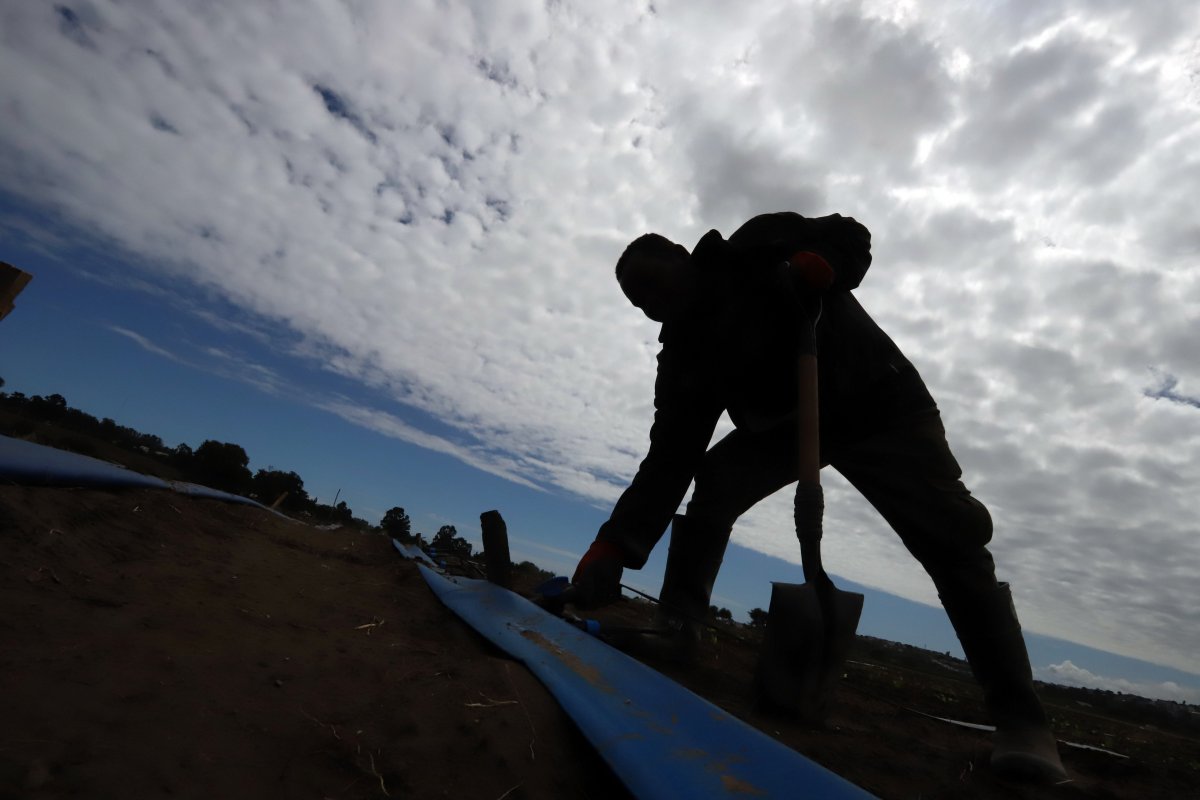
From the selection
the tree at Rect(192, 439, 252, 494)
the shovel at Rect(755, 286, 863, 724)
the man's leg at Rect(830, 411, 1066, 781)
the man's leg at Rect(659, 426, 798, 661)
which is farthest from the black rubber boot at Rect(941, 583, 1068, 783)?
the tree at Rect(192, 439, 252, 494)

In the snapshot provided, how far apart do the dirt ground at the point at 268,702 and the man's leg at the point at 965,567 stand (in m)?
0.14

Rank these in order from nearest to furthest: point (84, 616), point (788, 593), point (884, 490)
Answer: point (84, 616)
point (788, 593)
point (884, 490)

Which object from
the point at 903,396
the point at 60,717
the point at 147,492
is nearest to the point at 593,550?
the point at 903,396

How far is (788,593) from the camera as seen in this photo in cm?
169

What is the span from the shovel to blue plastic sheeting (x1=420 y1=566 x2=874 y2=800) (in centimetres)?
45

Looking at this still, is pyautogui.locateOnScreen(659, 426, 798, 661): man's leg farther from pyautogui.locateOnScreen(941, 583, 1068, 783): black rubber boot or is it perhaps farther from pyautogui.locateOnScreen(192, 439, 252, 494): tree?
pyautogui.locateOnScreen(192, 439, 252, 494): tree

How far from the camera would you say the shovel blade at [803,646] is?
1.66m

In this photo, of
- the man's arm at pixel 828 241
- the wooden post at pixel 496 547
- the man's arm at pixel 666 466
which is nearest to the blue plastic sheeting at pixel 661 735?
the man's arm at pixel 666 466

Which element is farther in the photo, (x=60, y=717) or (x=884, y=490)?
(x=884, y=490)

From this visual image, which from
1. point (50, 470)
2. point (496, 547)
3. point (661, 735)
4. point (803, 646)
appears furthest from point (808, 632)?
point (50, 470)

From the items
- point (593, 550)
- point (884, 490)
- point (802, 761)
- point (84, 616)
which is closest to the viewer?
point (802, 761)

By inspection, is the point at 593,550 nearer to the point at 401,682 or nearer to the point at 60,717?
the point at 401,682

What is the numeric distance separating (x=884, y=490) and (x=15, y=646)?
229cm

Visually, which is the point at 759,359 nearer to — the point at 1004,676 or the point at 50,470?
the point at 1004,676
